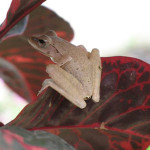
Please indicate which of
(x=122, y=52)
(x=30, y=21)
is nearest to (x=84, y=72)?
(x=30, y=21)

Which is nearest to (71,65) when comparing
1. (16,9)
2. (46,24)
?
(46,24)

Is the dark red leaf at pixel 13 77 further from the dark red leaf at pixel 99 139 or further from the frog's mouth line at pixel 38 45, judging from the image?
the dark red leaf at pixel 99 139

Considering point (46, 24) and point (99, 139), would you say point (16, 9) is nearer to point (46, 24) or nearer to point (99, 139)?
point (99, 139)

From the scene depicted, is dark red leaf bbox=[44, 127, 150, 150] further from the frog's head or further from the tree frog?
the frog's head

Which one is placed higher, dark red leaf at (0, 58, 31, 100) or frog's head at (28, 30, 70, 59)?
frog's head at (28, 30, 70, 59)

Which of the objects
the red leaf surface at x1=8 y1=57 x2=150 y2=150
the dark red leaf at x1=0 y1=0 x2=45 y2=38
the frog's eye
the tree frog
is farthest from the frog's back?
the dark red leaf at x1=0 y1=0 x2=45 y2=38

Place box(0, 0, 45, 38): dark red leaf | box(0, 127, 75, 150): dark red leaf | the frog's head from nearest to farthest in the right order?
1. box(0, 127, 75, 150): dark red leaf
2. box(0, 0, 45, 38): dark red leaf
3. the frog's head

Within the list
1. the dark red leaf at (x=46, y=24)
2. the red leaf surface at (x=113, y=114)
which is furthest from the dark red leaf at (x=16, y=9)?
the dark red leaf at (x=46, y=24)

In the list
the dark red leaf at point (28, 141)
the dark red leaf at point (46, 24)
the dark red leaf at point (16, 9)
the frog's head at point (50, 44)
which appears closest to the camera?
the dark red leaf at point (28, 141)
